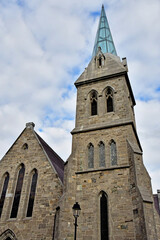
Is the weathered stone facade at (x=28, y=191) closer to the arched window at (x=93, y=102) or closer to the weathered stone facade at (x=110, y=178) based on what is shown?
the weathered stone facade at (x=110, y=178)

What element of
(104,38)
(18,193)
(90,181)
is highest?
(104,38)

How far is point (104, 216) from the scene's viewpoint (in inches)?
520

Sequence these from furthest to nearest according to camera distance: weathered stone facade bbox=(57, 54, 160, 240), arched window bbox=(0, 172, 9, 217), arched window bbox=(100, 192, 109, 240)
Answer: arched window bbox=(0, 172, 9, 217), arched window bbox=(100, 192, 109, 240), weathered stone facade bbox=(57, 54, 160, 240)

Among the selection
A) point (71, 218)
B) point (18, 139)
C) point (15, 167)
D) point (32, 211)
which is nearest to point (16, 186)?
point (15, 167)

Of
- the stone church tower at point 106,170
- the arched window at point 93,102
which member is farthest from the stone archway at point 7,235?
the arched window at point 93,102

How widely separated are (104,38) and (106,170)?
16.4 meters

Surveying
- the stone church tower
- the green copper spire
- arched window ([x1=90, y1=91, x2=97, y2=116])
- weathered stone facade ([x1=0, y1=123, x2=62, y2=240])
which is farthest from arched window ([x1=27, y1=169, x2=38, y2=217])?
the green copper spire

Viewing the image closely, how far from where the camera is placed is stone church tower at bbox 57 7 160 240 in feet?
40.7

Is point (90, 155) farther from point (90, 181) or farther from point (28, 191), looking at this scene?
point (28, 191)

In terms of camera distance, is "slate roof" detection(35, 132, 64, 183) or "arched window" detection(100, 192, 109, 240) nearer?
"arched window" detection(100, 192, 109, 240)

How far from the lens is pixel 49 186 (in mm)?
15023

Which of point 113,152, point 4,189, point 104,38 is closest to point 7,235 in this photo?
point 4,189

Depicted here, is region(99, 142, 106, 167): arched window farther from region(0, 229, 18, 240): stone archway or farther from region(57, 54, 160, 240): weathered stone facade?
region(0, 229, 18, 240): stone archway

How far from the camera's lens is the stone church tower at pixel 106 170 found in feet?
40.7
